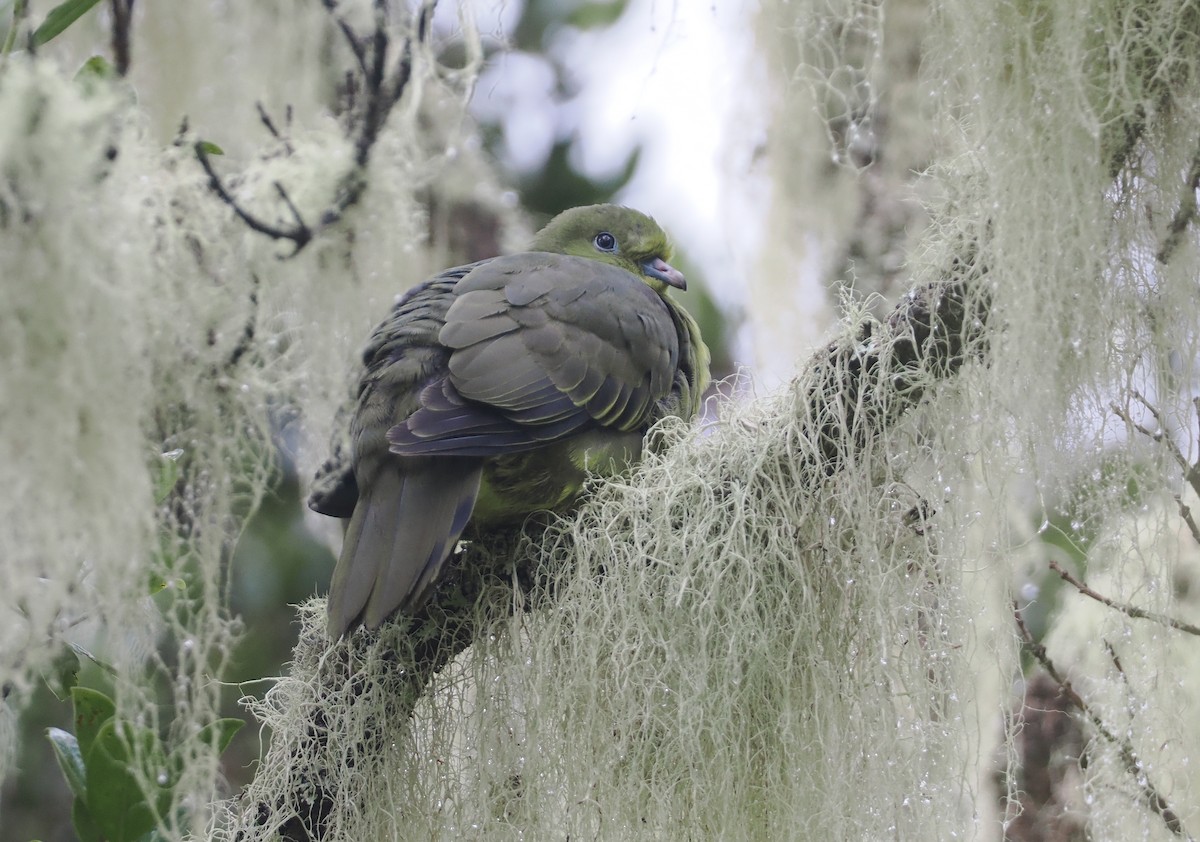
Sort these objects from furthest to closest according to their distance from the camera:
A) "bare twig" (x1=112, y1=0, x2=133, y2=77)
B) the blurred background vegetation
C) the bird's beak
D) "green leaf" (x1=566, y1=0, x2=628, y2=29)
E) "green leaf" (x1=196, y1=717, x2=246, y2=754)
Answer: "green leaf" (x1=566, y1=0, x2=628, y2=29)
the blurred background vegetation
the bird's beak
"bare twig" (x1=112, y1=0, x2=133, y2=77)
"green leaf" (x1=196, y1=717, x2=246, y2=754)

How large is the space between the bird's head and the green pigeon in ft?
0.93

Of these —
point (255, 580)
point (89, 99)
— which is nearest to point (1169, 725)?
point (89, 99)

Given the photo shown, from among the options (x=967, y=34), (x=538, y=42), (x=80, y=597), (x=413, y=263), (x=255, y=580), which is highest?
(x=538, y=42)

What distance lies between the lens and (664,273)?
282 cm

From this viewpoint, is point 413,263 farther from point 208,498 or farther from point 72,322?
point 72,322

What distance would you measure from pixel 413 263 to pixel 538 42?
113 inches

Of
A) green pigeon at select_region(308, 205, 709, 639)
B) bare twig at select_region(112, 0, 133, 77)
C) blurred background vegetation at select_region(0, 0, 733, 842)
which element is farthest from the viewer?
blurred background vegetation at select_region(0, 0, 733, 842)

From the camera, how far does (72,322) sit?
1377 mm

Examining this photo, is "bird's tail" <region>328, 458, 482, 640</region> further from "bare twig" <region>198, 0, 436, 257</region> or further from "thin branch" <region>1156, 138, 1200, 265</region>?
"thin branch" <region>1156, 138, 1200, 265</region>

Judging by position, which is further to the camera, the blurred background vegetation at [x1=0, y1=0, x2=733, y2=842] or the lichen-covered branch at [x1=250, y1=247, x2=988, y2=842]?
the blurred background vegetation at [x1=0, y1=0, x2=733, y2=842]

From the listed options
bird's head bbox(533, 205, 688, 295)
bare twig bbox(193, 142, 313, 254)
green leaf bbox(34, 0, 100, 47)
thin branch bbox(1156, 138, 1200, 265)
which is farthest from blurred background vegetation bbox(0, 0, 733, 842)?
thin branch bbox(1156, 138, 1200, 265)

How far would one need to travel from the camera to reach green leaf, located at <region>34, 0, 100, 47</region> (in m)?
1.76

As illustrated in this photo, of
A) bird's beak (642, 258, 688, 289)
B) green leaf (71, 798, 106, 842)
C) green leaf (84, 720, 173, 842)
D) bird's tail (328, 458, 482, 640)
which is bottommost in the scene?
green leaf (71, 798, 106, 842)

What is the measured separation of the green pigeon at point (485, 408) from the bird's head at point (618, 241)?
0.28m
